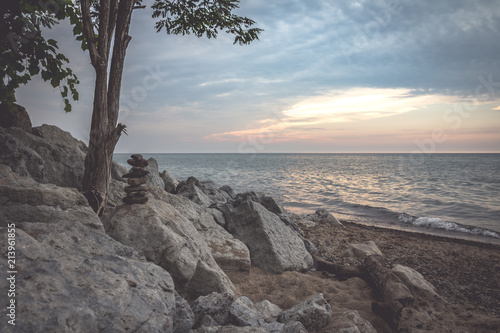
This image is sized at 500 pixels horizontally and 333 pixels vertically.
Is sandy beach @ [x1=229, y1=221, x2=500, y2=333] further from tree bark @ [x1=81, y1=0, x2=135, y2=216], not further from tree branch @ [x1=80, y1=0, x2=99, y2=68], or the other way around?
tree branch @ [x1=80, y1=0, x2=99, y2=68]

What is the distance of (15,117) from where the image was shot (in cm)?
967

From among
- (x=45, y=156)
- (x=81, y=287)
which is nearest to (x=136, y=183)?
(x=81, y=287)

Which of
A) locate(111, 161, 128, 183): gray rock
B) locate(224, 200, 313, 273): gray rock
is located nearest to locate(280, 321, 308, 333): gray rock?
locate(224, 200, 313, 273): gray rock

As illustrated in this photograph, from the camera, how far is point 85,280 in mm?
2729

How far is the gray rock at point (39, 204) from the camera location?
3.80 meters

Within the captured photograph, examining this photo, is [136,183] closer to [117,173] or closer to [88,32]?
[88,32]

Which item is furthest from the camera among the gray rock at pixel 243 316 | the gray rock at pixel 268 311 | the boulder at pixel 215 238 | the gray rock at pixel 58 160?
the gray rock at pixel 58 160

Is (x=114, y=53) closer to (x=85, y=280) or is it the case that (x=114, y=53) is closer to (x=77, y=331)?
(x=85, y=280)

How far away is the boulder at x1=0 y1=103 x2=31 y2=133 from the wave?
18310 millimetres

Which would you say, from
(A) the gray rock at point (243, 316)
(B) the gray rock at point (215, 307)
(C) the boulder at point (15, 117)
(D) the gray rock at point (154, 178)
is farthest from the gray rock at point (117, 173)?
(A) the gray rock at point (243, 316)

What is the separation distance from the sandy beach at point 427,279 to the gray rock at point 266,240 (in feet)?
1.02

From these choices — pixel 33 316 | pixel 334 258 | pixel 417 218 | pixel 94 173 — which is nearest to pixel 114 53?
pixel 94 173

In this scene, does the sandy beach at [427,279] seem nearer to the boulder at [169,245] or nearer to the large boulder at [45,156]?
the boulder at [169,245]

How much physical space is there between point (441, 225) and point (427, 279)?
9.13 m
